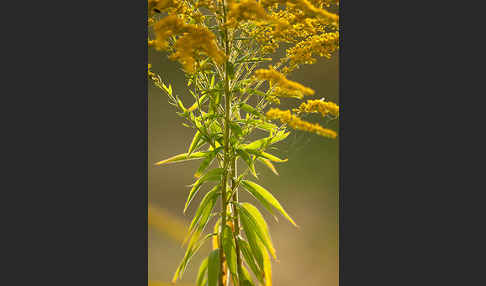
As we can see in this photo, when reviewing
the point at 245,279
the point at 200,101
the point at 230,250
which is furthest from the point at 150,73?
the point at 245,279

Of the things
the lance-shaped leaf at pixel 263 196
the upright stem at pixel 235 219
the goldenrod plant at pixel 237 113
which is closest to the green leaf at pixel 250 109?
the goldenrod plant at pixel 237 113

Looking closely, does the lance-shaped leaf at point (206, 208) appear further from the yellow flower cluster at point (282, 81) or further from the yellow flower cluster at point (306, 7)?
the yellow flower cluster at point (306, 7)

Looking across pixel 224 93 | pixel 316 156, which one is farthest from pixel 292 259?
pixel 224 93

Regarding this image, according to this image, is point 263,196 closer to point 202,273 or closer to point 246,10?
point 202,273

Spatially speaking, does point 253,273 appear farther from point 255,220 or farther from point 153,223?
point 153,223

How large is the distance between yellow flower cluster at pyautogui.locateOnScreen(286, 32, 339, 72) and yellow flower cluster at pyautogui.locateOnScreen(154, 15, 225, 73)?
0.46m

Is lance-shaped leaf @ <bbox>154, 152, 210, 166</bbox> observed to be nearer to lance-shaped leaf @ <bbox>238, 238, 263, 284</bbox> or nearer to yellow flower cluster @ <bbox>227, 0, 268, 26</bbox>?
lance-shaped leaf @ <bbox>238, 238, 263, 284</bbox>

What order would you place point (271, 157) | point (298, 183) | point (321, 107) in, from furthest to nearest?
point (298, 183), point (271, 157), point (321, 107)

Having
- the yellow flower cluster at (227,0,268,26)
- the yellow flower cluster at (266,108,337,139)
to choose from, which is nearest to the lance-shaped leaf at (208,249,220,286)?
the yellow flower cluster at (266,108,337,139)

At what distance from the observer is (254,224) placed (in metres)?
2.37

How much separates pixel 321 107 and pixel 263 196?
56 cm

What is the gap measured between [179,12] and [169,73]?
51cm

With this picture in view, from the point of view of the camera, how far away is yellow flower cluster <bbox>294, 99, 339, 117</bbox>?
7.29 feet

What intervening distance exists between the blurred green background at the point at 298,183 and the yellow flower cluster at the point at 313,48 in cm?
21
